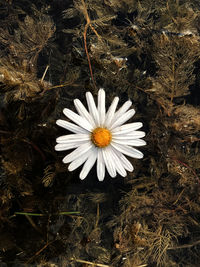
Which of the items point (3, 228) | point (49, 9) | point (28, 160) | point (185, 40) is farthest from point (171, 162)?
point (49, 9)

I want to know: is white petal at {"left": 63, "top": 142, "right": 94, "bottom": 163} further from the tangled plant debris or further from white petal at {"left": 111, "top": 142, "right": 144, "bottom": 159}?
the tangled plant debris

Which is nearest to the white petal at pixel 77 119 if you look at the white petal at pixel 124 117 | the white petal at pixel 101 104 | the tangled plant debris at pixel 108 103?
the white petal at pixel 101 104

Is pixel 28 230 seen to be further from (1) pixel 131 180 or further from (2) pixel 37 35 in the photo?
(2) pixel 37 35

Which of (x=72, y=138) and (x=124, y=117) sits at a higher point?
(x=124, y=117)

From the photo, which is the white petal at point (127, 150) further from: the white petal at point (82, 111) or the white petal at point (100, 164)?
the white petal at point (82, 111)

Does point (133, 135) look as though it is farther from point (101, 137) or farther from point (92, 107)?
point (92, 107)

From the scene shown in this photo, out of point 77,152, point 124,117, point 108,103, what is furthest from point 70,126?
point 108,103
